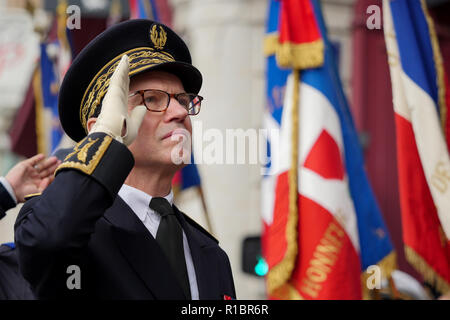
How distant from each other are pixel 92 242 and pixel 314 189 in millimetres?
1944

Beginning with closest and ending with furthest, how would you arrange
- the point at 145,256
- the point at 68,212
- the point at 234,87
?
1. the point at 68,212
2. the point at 145,256
3. the point at 234,87

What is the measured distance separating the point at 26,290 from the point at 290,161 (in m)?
1.63

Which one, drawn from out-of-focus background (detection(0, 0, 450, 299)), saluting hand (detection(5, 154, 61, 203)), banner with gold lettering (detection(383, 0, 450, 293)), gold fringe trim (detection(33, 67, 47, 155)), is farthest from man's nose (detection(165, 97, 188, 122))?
gold fringe trim (detection(33, 67, 47, 155))

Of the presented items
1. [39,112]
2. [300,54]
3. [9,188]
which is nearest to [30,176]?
[9,188]

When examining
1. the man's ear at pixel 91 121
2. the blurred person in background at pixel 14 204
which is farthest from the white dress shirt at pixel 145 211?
the blurred person in background at pixel 14 204

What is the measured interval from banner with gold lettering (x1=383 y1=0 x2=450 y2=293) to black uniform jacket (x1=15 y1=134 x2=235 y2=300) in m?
1.51

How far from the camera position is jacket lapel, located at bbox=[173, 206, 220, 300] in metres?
1.75

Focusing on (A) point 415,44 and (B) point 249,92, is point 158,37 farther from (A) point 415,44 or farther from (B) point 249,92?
(B) point 249,92

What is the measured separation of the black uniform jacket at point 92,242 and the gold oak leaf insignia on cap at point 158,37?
542mm

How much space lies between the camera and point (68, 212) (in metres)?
1.40

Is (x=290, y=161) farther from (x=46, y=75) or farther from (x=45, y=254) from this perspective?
(x=46, y=75)

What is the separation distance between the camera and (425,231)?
2.96 m

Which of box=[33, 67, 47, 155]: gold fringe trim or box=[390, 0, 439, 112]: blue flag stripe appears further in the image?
box=[33, 67, 47, 155]: gold fringe trim

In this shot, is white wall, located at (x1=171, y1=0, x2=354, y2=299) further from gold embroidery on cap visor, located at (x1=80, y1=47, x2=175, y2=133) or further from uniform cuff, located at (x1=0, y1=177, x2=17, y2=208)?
gold embroidery on cap visor, located at (x1=80, y1=47, x2=175, y2=133)
